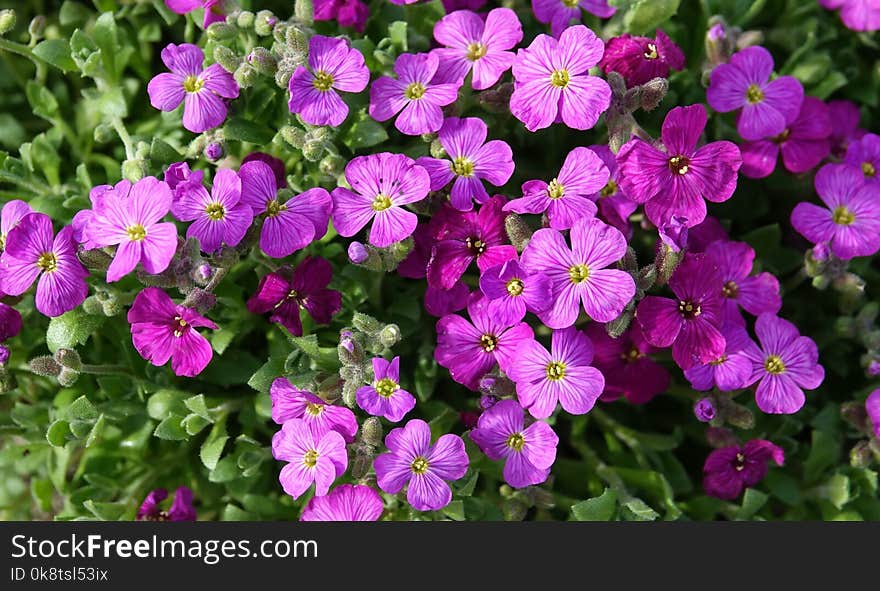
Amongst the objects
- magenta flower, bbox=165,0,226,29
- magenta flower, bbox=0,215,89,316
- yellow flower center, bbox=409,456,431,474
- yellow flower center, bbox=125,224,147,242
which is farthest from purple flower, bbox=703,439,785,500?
magenta flower, bbox=165,0,226,29

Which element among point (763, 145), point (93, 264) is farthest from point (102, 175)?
point (763, 145)

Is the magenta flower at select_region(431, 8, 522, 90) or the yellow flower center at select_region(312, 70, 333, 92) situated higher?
the magenta flower at select_region(431, 8, 522, 90)

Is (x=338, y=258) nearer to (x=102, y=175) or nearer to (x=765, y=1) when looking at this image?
(x=102, y=175)

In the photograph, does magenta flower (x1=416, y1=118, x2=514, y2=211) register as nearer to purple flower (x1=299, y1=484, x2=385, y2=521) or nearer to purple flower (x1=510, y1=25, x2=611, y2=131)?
purple flower (x1=510, y1=25, x2=611, y2=131)

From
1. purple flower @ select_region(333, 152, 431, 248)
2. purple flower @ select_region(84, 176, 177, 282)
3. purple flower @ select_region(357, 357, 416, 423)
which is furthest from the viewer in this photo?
purple flower @ select_region(333, 152, 431, 248)

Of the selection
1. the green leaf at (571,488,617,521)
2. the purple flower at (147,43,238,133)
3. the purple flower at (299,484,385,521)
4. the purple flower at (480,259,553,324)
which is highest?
the purple flower at (147,43,238,133)

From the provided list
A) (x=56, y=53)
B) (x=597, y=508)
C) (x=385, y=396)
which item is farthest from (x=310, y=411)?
(x=56, y=53)

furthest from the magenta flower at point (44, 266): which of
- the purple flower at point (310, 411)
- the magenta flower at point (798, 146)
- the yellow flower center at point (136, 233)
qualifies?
the magenta flower at point (798, 146)

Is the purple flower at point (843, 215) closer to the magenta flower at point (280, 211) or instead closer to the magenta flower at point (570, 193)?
the magenta flower at point (570, 193)
